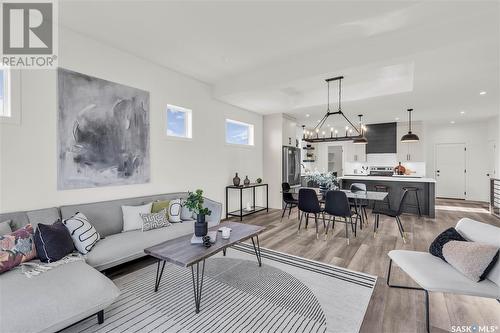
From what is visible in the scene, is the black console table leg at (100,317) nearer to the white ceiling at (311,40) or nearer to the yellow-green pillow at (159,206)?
the yellow-green pillow at (159,206)

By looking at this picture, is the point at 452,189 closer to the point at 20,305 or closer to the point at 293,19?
the point at 293,19

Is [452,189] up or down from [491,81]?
down

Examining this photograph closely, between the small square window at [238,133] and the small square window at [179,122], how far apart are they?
4.11ft

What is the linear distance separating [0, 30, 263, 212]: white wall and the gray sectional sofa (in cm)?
31

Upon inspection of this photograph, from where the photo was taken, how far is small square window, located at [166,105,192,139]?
14.3ft

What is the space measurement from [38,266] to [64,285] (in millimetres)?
538

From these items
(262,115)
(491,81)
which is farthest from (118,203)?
(491,81)

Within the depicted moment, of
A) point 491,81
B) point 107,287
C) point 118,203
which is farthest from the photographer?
point 491,81

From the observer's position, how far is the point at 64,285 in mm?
1780

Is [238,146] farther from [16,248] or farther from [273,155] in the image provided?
[16,248]

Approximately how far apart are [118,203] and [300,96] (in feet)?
15.4

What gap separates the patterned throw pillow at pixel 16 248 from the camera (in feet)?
6.50

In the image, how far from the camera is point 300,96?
19.0ft

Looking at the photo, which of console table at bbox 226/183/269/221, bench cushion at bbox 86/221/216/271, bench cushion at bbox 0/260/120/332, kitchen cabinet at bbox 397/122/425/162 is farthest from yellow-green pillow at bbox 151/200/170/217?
kitchen cabinet at bbox 397/122/425/162
